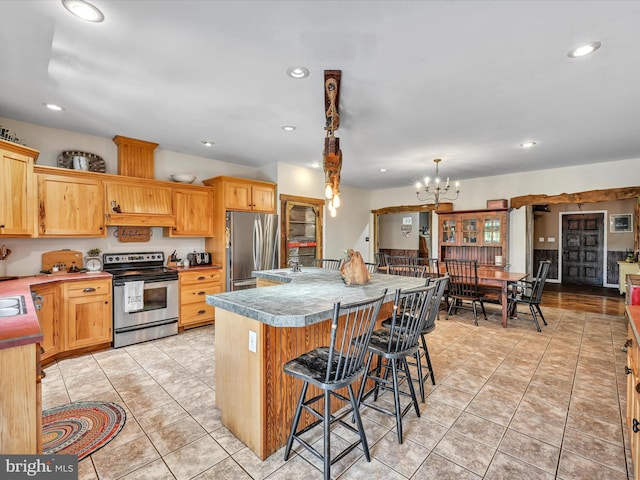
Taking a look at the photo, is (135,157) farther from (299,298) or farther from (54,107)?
(299,298)

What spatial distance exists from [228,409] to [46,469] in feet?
3.05

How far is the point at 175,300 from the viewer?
410 cm

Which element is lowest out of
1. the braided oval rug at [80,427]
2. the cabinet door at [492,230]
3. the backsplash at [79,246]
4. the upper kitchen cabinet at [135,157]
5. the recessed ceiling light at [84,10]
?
the braided oval rug at [80,427]

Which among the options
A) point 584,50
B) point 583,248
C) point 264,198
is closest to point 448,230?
point 264,198

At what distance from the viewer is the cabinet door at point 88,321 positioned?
332cm

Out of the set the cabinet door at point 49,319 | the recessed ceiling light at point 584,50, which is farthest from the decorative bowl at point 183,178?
the recessed ceiling light at point 584,50

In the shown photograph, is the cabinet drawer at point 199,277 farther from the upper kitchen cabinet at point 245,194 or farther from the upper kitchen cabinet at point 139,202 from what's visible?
the upper kitchen cabinet at point 245,194

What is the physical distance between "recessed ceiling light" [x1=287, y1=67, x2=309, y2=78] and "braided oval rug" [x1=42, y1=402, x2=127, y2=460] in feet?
9.27

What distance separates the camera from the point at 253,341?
72.5 inches

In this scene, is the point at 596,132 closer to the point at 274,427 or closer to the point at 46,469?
the point at 274,427

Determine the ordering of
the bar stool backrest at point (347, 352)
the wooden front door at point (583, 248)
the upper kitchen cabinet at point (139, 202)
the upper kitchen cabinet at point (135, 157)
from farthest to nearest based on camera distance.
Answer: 1. the wooden front door at point (583, 248)
2. the upper kitchen cabinet at point (135, 157)
3. the upper kitchen cabinet at point (139, 202)
4. the bar stool backrest at point (347, 352)

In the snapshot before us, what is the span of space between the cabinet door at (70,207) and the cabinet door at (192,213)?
0.89 m

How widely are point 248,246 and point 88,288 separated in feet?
6.61

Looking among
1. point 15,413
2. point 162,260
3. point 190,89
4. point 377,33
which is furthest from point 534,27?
point 162,260
